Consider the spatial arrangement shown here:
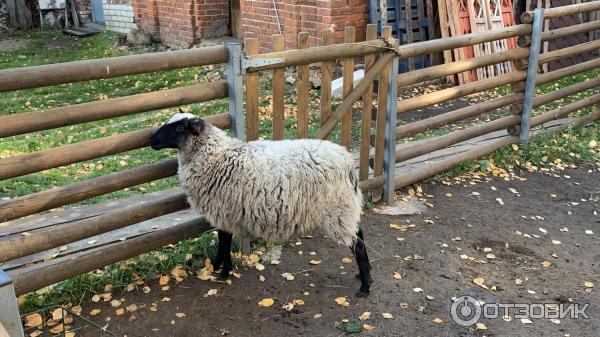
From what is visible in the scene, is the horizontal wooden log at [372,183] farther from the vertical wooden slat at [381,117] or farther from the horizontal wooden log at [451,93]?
the horizontal wooden log at [451,93]

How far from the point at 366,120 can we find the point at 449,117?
138 cm

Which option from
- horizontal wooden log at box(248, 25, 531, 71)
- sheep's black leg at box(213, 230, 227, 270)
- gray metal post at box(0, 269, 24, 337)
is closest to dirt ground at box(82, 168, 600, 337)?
sheep's black leg at box(213, 230, 227, 270)

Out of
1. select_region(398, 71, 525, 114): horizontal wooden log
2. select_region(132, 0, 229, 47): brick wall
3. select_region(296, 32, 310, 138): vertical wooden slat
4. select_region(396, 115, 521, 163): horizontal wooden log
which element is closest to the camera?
select_region(296, 32, 310, 138): vertical wooden slat

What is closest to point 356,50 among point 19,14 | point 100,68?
point 100,68

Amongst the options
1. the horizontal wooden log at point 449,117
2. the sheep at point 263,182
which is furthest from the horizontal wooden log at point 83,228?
the horizontal wooden log at point 449,117

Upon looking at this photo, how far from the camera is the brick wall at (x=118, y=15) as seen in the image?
13719 millimetres

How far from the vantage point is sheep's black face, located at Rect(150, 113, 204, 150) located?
371 cm

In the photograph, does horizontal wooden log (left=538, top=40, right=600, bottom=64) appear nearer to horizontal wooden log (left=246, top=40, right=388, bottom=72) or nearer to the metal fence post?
horizontal wooden log (left=246, top=40, right=388, bottom=72)

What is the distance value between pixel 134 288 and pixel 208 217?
76 centimetres

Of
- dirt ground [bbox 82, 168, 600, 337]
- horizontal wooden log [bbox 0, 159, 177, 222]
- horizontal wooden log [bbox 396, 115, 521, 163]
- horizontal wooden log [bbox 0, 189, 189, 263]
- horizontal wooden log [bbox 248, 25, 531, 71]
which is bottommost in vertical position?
dirt ground [bbox 82, 168, 600, 337]

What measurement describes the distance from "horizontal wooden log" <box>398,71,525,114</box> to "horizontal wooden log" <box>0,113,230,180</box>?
8.57ft

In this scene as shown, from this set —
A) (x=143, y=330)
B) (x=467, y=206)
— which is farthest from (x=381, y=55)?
(x=143, y=330)

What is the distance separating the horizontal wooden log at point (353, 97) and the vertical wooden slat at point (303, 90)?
0.15 metres

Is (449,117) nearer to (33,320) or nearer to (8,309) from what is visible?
(33,320)
